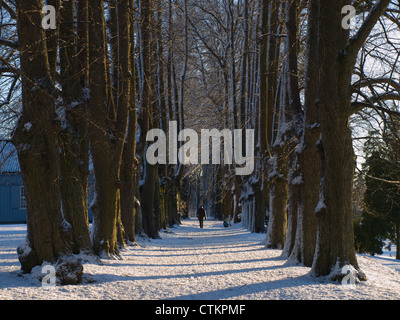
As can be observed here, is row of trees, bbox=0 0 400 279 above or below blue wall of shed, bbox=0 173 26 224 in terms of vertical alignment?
above

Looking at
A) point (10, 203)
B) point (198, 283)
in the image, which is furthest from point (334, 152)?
point (10, 203)

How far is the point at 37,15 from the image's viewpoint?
8.74m

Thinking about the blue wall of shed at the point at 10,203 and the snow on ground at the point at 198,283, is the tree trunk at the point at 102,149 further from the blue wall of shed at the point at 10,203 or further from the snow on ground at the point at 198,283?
the blue wall of shed at the point at 10,203

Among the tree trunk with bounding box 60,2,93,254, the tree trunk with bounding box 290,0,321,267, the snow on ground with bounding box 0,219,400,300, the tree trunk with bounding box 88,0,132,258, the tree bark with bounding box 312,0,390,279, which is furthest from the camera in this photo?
the tree trunk with bounding box 88,0,132,258

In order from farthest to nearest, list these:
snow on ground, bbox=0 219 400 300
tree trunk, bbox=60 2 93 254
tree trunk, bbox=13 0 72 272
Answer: tree trunk, bbox=60 2 93 254 < tree trunk, bbox=13 0 72 272 < snow on ground, bbox=0 219 400 300

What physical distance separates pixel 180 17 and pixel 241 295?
26.9 meters

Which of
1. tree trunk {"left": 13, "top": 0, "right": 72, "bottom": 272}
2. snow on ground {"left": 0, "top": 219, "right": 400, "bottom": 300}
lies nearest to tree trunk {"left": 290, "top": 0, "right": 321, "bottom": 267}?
snow on ground {"left": 0, "top": 219, "right": 400, "bottom": 300}

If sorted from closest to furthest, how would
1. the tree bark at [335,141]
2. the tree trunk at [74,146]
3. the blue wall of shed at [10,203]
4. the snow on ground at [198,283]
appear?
the snow on ground at [198,283], the tree bark at [335,141], the tree trunk at [74,146], the blue wall of shed at [10,203]

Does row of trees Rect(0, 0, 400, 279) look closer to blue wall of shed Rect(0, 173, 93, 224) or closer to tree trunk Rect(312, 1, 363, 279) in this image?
tree trunk Rect(312, 1, 363, 279)

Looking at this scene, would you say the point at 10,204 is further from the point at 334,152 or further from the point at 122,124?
the point at 334,152

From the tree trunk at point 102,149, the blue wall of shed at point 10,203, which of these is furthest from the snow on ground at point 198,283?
the blue wall of shed at point 10,203
